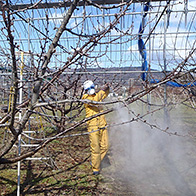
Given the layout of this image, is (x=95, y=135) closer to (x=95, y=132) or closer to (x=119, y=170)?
(x=95, y=132)

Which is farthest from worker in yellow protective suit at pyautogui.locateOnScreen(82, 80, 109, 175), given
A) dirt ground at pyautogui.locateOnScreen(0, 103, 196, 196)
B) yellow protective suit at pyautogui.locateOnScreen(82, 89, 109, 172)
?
dirt ground at pyautogui.locateOnScreen(0, 103, 196, 196)

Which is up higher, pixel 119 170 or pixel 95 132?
pixel 95 132

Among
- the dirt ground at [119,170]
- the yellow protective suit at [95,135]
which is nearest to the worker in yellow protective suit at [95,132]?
the yellow protective suit at [95,135]

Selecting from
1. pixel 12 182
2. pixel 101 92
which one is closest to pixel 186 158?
pixel 101 92

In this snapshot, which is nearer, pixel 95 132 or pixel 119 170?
pixel 95 132

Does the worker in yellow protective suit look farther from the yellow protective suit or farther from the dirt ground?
the dirt ground

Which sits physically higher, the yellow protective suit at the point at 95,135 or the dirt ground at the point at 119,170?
the yellow protective suit at the point at 95,135

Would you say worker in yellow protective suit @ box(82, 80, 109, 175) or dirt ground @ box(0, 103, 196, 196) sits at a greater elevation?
worker in yellow protective suit @ box(82, 80, 109, 175)

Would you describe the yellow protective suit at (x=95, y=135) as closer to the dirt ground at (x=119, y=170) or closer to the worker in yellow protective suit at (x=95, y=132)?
the worker in yellow protective suit at (x=95, y=132)

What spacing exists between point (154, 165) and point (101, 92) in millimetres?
1917

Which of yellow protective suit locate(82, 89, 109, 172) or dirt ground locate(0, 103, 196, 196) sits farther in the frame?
yellow protective suit locate(82, 89, 109, 172)

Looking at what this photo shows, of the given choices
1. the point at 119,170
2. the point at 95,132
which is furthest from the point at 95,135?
the point at 119,170

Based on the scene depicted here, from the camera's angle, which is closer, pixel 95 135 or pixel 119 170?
pixel 95 135

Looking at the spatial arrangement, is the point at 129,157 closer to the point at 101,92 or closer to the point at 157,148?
the point at 157,148
